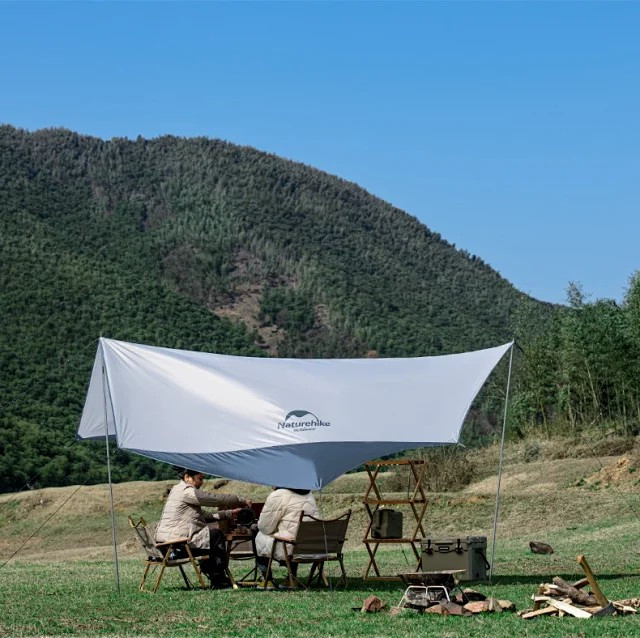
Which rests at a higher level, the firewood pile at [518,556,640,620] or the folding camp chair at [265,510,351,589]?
the folding camp chair at [265,510,351,589]

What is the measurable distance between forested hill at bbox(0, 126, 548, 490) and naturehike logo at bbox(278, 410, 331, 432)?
18963 millimetres

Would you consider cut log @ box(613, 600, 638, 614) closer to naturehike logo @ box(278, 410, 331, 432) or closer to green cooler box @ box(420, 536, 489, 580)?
green cooler box @ box(420, 536, 489, 580)

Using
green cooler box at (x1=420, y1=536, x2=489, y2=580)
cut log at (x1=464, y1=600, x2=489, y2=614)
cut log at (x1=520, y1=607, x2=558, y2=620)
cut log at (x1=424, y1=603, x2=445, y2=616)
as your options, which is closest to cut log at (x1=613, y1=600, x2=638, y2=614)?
cut log at (x1=520, y1=607, x2=558, y2=620)

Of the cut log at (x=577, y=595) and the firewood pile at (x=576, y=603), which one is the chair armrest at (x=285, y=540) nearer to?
the firewood pile at (x=576, y=603)

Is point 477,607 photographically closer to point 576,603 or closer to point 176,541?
point 576,603

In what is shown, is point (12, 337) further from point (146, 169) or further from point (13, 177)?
point (146, 169)

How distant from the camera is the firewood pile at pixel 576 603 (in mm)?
7070

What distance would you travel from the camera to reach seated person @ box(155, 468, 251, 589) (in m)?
9.44

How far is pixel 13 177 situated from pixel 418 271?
936 inches

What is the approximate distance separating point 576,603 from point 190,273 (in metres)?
53.3

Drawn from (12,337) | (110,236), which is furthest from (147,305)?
(110,236)

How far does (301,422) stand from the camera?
32.9 ft

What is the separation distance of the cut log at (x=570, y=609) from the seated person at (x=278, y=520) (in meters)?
2.71

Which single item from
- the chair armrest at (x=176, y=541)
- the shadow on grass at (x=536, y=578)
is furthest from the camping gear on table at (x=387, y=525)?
the chair armrest at (x=176, y=541)
